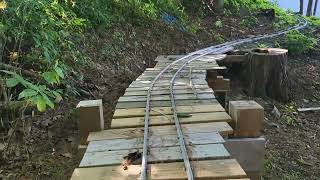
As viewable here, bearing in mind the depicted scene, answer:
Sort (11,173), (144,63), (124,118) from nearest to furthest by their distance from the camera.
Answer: (11,173)
(124,118)
(144,63)

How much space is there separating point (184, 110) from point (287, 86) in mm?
5314

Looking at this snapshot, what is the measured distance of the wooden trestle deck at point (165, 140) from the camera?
138 inches

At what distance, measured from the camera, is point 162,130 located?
15.3ft

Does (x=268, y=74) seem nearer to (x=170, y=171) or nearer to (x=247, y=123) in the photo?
(x=247, y=123)

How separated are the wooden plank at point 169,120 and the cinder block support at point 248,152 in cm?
30

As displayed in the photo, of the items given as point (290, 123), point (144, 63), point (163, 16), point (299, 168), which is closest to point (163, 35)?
point (163, 16)

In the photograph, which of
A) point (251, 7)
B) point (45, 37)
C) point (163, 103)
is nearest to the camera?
point (163, 103)

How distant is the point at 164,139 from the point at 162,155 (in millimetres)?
461

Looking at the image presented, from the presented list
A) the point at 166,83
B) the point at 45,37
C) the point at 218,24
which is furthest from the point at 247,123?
the point at 218,24

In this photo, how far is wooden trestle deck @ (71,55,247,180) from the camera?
352 centimetres

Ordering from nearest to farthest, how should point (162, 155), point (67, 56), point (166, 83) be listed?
1. point (162, 155)
2. point (166, 83)
3. point (67, 56)

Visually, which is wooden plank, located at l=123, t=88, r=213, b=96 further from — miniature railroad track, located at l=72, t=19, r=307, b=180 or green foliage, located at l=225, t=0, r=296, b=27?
green foliage, located at l=225, t=0, r=296, b=27

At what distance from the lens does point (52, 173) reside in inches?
193

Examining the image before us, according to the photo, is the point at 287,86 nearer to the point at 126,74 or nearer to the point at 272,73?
the point at 272,73
